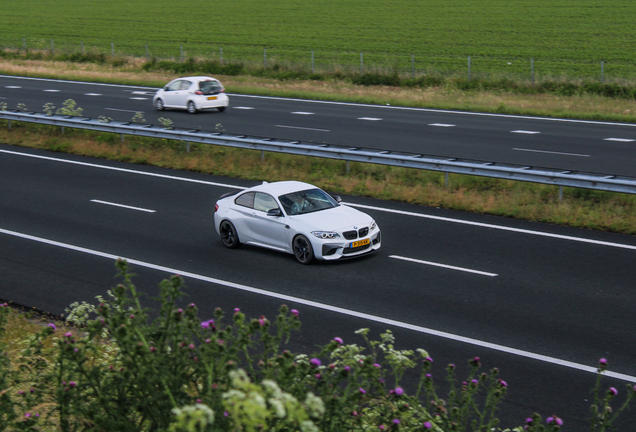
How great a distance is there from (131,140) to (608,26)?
42.7 m

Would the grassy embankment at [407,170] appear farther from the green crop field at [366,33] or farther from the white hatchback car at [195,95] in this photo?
the white hatchback car at [195,95]

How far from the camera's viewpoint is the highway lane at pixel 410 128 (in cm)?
2192

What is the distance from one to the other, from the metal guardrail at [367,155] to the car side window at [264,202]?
5.54 metres

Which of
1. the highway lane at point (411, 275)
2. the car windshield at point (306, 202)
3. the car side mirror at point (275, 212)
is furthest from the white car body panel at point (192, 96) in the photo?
the car side mirror at point (275, 212)

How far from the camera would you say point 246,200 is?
1424 cm

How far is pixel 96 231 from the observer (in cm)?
1532

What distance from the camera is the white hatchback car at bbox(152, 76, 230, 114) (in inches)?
1233

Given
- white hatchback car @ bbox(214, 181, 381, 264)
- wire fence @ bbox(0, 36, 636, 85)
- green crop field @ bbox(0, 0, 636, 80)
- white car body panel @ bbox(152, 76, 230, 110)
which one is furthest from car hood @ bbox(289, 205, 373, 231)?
green crop field @ bbox(0, 0, 636, 80)

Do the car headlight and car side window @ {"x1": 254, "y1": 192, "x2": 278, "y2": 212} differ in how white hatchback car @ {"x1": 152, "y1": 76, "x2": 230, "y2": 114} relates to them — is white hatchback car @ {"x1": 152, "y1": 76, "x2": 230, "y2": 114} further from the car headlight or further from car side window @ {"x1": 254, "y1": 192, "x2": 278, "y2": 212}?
the car headlight

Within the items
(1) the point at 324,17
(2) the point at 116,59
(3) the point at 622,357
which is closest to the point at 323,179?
(3) the point at 622,357

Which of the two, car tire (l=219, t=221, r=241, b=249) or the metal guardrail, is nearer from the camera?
car tire (l=219, t=221, r=241, b=249)

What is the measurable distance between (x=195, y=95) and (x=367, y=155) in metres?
14.2

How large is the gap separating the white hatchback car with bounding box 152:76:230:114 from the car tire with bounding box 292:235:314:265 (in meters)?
19.3

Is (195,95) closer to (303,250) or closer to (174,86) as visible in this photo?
(174,86)
